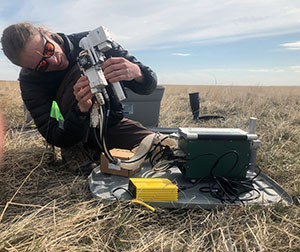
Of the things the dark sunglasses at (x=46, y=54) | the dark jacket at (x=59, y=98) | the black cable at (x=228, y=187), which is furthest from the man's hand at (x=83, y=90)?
the black cable at (x=228, y=187)

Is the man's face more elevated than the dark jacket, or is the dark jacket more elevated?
the man's face

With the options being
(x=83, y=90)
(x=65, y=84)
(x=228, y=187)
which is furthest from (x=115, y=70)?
(x=228, y=187)

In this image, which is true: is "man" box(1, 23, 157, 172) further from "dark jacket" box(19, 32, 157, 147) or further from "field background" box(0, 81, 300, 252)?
"field background" box(0, 81, 300, 252)

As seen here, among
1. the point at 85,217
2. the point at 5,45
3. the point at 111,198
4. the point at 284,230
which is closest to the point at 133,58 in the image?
the point at 5,45

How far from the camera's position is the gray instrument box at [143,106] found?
324 centimetres

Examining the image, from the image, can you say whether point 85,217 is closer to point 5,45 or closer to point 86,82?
point 86,82

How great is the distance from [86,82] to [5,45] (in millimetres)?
708

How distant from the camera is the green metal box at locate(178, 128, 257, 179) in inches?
64.1

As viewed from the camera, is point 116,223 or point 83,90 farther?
point 83,90

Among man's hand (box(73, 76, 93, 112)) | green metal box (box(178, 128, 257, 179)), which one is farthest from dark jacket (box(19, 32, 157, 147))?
green metal box (box(178, 128, 257, 179))

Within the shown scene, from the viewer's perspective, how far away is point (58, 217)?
136 cm

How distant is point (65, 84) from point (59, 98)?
0.46 ft

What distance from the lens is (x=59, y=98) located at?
7.25 feet

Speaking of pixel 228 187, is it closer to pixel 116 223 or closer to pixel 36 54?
pixel 116 223
